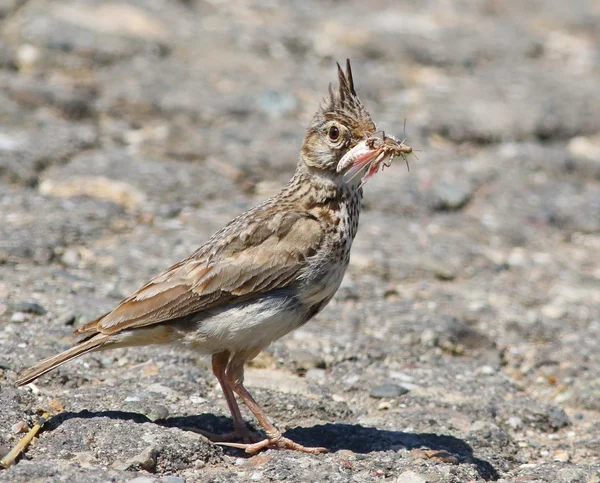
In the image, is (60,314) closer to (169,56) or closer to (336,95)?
(336,95)

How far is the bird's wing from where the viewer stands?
176 inches

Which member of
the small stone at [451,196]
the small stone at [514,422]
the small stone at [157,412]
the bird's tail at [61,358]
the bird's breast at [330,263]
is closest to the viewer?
the bird's tail at [61,358]

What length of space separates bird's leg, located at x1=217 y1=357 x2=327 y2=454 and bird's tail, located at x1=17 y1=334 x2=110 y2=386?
1.89 ft

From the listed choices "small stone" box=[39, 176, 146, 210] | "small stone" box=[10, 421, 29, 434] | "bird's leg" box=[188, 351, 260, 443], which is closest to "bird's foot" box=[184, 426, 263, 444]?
"bird's leg" box=[188, 351, 260, 443]

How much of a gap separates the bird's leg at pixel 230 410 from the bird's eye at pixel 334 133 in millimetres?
1103

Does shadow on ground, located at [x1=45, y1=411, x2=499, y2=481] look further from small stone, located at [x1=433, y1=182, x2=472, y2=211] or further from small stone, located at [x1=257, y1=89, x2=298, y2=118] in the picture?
small stone, located at [x1=257, y1=89, x2=298, y2=118]

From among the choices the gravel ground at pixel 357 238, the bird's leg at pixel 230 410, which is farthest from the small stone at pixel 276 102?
the bird's leg at pixel 230 410

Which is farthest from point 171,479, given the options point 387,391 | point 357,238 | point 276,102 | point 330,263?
point 276,102

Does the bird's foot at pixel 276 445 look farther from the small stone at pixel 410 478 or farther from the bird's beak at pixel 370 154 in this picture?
the bird's beak at pixel 370 154

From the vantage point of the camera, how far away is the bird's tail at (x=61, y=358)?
429 centimetres

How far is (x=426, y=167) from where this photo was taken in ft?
26.0

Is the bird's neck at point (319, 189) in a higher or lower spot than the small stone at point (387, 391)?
higher

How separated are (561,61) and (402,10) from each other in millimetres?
1693

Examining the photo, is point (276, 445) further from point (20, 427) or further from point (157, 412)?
point (20, 427)
